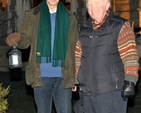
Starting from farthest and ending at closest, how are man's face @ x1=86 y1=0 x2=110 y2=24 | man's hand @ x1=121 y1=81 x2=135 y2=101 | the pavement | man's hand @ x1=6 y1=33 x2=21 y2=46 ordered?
the pavement, man's hand @ x1=6 y1=33 x2=21 y2=46, man's face @ x1=86 y1=0 x2=110 y2=24, man's hand @ x1=121 y1=81 x2=135 y2=101

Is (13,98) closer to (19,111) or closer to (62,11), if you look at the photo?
(19,111)

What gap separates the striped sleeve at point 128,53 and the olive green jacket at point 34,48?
2.89 feet

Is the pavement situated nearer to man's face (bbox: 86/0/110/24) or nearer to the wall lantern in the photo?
the wall lantern

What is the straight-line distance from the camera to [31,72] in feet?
15.5

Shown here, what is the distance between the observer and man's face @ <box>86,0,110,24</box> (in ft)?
13.3

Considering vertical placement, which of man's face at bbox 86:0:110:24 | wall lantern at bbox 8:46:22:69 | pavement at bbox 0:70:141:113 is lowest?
pavement at bbox 0:70:141:113

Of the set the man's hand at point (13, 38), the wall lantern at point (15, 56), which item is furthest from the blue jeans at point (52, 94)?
the man's hand at point (13, 38)

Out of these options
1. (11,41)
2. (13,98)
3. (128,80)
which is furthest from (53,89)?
(13,98)

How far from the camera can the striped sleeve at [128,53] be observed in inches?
154

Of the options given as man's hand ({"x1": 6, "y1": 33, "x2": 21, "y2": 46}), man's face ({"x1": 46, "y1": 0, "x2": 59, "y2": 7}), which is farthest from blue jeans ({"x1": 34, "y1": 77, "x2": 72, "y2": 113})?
man's face ({"x1": 46, "y1": 0, "x2": 59, "y2": 7})

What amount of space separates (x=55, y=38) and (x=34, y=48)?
27 cm

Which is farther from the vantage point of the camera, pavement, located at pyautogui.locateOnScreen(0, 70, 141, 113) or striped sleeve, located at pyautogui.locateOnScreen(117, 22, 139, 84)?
pavement, located at pyautogui.locateOnScreen(0, 70, 141, 113)

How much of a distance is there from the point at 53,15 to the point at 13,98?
4628 mm

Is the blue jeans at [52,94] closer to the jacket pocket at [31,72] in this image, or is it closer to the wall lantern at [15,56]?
the jacket pocket at [31,72]
